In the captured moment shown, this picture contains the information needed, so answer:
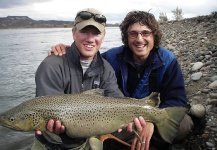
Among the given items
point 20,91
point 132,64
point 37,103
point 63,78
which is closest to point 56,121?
point 37,103

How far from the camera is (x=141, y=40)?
444cm

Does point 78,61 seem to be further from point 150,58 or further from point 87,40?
point 150,58

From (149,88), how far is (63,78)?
4.99 ft

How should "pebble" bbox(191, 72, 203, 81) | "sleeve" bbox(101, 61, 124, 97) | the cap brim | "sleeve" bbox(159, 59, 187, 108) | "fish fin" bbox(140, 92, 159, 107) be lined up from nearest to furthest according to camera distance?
"fish fin" bbox(140, 92, 159, 107) → the cap brim → "sleeve" bbox(101, 61, 124, 97) → "sleeve" bbox(159, 59, 187, 108) → "pebble" bbox(191, 72, 203, 81)

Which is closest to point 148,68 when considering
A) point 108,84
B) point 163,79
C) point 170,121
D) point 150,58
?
point 150,58

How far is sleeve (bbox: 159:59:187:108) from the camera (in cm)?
440

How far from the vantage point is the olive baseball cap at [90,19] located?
377cm

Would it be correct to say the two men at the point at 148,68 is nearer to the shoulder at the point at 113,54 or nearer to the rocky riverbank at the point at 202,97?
the shoulder at the point at 113,54

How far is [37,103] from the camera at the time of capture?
3258mm

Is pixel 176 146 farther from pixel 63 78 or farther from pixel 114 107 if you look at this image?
pixel 63 78

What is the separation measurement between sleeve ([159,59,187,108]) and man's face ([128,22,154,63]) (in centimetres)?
44

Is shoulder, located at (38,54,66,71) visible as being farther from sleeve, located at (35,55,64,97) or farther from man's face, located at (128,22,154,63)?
man's face, located at (128,22,154,63)

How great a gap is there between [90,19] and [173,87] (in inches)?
64.7

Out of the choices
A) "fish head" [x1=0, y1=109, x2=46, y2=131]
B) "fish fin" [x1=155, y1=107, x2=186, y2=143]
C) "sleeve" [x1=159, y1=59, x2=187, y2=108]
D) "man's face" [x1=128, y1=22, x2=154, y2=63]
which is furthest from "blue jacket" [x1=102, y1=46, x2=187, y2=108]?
"fish head" [x1=0, y1=109, x2=46, y2=131]
